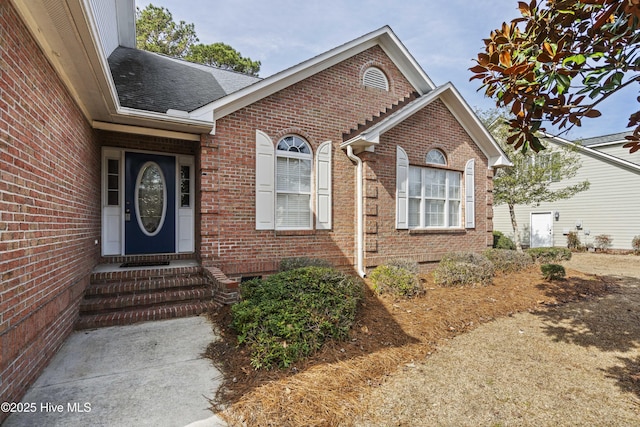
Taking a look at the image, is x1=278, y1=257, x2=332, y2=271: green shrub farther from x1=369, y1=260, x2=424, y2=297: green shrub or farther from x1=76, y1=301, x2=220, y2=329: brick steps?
x1=76, y1=301, x2=220, y2=329: brick steps

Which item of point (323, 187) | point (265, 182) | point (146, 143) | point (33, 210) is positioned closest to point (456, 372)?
point (323, 187)

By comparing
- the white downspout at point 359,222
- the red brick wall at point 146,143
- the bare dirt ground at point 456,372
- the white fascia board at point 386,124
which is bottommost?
the bare dirt ground at point 456,372

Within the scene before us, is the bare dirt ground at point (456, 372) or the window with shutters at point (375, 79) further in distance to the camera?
the window with shutters at point (375, 79)

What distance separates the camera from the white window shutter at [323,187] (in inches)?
275

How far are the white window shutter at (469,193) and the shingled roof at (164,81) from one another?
278 inches

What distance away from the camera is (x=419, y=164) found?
825cm

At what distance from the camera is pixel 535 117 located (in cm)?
304

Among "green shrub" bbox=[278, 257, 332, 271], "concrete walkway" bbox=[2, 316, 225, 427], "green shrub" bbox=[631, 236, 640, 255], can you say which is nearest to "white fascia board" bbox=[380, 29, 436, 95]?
"green shrub" bbox=[278, 257, 332, 271]

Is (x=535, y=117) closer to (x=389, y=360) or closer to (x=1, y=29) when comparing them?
(x=389, y=360)

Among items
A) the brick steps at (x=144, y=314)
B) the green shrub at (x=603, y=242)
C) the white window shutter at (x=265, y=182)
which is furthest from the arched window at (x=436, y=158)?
the green shrub at (x=603, y=242)

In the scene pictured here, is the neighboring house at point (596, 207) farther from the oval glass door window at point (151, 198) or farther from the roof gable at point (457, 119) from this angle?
the oval glass door window at point (151, 198)

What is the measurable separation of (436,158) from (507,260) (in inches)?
137

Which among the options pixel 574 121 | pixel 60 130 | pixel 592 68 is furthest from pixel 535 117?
pixel 60 130

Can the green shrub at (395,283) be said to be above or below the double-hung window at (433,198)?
below
